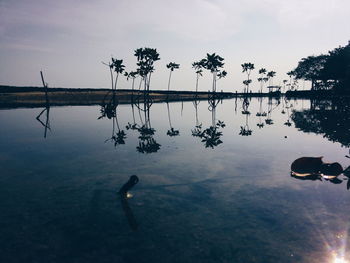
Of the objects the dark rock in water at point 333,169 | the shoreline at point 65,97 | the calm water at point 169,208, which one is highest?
the shoreline at point 65,97

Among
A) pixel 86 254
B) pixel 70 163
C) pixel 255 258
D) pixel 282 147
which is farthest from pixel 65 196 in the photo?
pixel 282 147

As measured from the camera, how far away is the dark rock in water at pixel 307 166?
12602mm

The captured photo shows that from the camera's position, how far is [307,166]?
12.8 meters

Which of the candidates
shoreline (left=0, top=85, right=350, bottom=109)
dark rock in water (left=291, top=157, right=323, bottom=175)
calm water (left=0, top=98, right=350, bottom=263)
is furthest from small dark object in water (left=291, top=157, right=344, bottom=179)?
shoreline (left=0, top=85, right=350, bottom=109)

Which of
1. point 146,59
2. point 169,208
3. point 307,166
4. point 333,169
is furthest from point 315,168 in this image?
point 146,59

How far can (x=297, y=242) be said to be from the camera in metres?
6.74

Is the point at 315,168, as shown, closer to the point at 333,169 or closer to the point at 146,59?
the point at 333,169

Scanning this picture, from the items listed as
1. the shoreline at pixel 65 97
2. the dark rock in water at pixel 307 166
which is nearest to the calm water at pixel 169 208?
the dark rock in water at pixel 307 166

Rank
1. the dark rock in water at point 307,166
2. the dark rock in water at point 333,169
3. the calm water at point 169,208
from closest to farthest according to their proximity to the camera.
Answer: the calm water at point 169,208 → the dark rock in water at point 333,169 → the dark rock in water at point 307,166

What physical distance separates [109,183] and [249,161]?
8.84 m

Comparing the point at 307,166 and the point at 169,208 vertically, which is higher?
the point at 307,166

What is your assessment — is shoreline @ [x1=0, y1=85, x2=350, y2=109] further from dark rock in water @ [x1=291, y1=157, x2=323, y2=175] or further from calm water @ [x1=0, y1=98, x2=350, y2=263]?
dark rock in water @ [x1=291, y1=157, x2=323, y2=175]

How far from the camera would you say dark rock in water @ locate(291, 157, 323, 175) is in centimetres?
1260

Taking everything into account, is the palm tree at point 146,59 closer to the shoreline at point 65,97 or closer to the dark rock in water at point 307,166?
the shoreline at point 65,97
